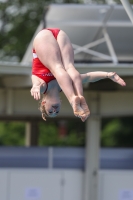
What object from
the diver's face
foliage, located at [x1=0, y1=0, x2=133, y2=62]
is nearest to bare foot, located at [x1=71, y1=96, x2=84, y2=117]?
the diver's face

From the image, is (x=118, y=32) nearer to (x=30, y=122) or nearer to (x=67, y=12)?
(x=67, y=12)

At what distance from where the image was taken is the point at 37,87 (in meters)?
7.63

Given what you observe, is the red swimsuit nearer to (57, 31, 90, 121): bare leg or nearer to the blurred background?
(57, 31, 90, 121): bare leg

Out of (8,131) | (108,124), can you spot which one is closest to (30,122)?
(108,124)

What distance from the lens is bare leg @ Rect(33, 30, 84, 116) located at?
24.6 feet

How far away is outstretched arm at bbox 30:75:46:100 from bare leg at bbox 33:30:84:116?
180mm

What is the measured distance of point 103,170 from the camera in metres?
14.2

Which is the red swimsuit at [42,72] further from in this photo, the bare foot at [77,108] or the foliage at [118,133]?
the foliage at [118,133]

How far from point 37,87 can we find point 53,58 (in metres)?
0.39

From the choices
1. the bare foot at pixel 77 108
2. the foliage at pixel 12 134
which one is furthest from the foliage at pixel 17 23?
the bare foot at pixel 77 108

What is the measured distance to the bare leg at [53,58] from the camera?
296 inches

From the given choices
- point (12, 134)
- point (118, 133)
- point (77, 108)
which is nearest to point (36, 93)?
point (77, 108)

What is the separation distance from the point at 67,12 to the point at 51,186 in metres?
3.38

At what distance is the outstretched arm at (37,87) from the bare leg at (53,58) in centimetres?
18
